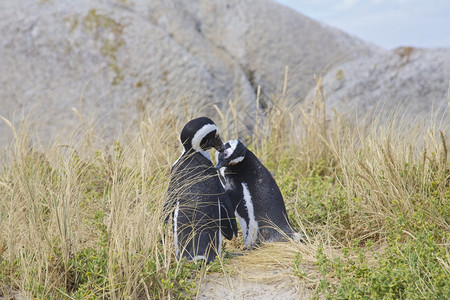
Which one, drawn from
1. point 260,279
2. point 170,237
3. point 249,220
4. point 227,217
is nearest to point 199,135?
point 227,217

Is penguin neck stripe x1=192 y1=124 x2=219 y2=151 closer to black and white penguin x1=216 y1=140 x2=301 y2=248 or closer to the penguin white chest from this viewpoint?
black and white penguin x1=216 y1=140 x2=301 y2=248

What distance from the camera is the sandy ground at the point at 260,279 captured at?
3.01 meters

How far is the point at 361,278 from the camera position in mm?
3033

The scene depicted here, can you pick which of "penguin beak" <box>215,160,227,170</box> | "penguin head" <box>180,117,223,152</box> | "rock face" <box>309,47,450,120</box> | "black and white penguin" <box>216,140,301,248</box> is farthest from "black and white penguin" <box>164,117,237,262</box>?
"rock face" <box>309,47,450,120</box>

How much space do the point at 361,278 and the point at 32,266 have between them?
191cm

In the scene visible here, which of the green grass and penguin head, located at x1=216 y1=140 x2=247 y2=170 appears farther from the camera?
penguin head, located at x1=216 y1=140 x2=247 y2=170

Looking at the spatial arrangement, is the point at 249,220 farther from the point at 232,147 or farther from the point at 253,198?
the point at 232,147

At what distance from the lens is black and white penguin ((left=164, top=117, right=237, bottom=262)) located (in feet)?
10.8

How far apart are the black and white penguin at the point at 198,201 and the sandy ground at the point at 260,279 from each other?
173 millimetres

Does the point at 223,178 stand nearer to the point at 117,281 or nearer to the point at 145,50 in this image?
the point at 117,281

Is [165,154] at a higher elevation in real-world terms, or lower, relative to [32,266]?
higher

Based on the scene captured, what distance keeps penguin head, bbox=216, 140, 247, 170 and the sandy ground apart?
648 millimetres

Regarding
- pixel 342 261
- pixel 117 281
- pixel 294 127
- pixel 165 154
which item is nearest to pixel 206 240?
pixel 117 281

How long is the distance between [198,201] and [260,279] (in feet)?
2.04
